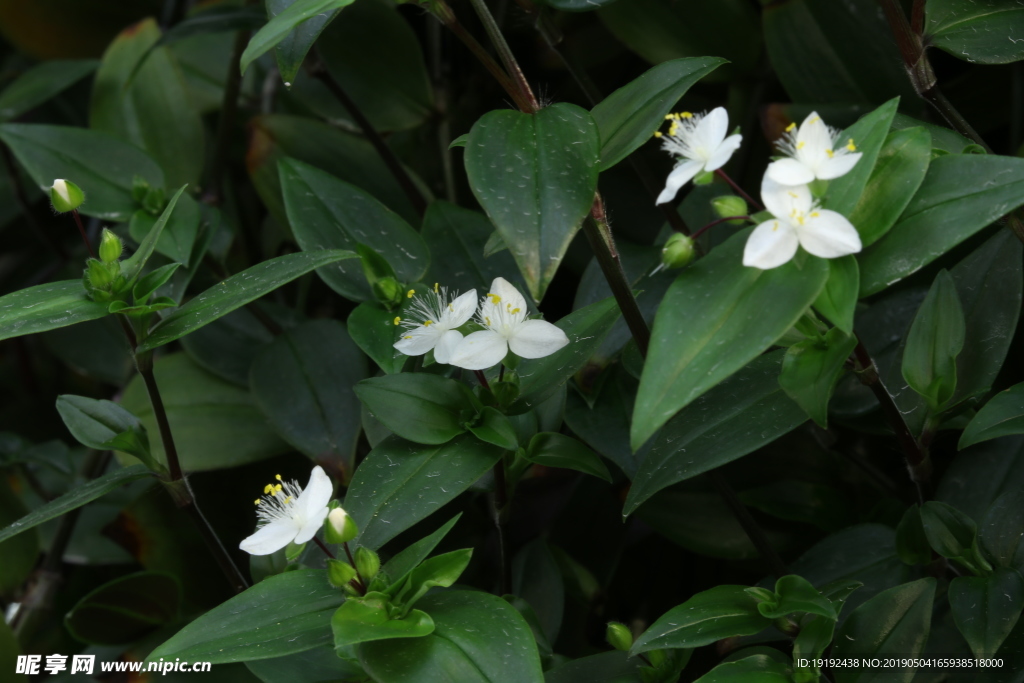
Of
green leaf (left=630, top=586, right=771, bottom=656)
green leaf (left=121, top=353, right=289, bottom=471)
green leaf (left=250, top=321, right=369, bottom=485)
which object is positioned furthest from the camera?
green leaf (left=121, top=353, right=289, bottom=471)

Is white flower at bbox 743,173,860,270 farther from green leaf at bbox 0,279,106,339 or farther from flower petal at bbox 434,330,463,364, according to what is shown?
green leaf at bbox 0,279,106,339

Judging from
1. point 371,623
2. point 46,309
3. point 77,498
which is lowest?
point 371,623

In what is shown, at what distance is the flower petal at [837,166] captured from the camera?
0.43 m

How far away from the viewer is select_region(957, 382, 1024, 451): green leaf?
515 mm

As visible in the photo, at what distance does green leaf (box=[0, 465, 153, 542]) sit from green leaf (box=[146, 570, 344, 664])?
5.1 inches

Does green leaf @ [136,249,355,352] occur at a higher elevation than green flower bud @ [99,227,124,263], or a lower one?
lower

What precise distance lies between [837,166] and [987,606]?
0.31m

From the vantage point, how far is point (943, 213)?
461mm

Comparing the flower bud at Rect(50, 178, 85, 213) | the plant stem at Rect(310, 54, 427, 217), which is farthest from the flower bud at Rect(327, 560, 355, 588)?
the plant stem at Rect(310, 54, 427, 217)

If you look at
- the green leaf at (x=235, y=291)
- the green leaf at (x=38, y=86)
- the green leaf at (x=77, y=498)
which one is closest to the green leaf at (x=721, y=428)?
the green leaf at (x=235, y=291)

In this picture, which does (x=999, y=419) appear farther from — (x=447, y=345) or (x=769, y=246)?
(x=447, y=345)

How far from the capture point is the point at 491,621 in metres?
0.50

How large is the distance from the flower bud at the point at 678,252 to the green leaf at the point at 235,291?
8.2 inches

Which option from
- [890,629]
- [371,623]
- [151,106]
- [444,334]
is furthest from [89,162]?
[890,629]
